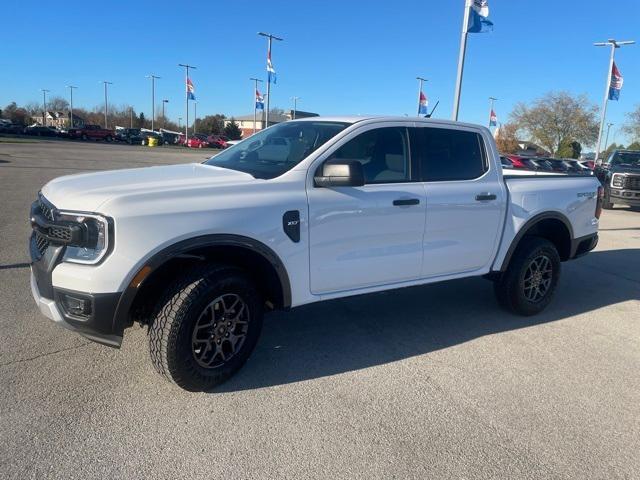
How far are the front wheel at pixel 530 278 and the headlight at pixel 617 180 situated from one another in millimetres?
11873

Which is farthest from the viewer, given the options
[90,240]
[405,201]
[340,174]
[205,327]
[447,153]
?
[447,153]

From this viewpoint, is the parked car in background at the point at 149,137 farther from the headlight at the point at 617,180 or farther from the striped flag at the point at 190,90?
the headlight at the point at 617,180

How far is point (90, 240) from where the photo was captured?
299 centimetres

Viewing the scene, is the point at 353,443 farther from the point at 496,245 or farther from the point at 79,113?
the point at 79,113

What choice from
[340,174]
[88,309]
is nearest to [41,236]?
[88,309]

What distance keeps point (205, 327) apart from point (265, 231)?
2.47ft

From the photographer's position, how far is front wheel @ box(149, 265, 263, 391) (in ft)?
10.5

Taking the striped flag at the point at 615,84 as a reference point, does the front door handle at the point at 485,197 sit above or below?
below

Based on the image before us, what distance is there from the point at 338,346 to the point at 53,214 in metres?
2.36

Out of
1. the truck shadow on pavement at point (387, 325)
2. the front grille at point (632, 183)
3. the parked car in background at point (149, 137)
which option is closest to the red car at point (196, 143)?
the parked car in background at point (149, 137)

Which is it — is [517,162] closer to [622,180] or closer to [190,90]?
[622,180]

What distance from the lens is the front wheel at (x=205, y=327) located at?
320cm

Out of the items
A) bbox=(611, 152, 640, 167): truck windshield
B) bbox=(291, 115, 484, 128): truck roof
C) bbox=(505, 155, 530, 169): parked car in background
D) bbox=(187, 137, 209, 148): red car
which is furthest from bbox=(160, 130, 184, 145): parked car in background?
bbox=(291, 115, 484, 128): truck roof

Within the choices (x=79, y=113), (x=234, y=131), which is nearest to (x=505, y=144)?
(x=234, y=131)
